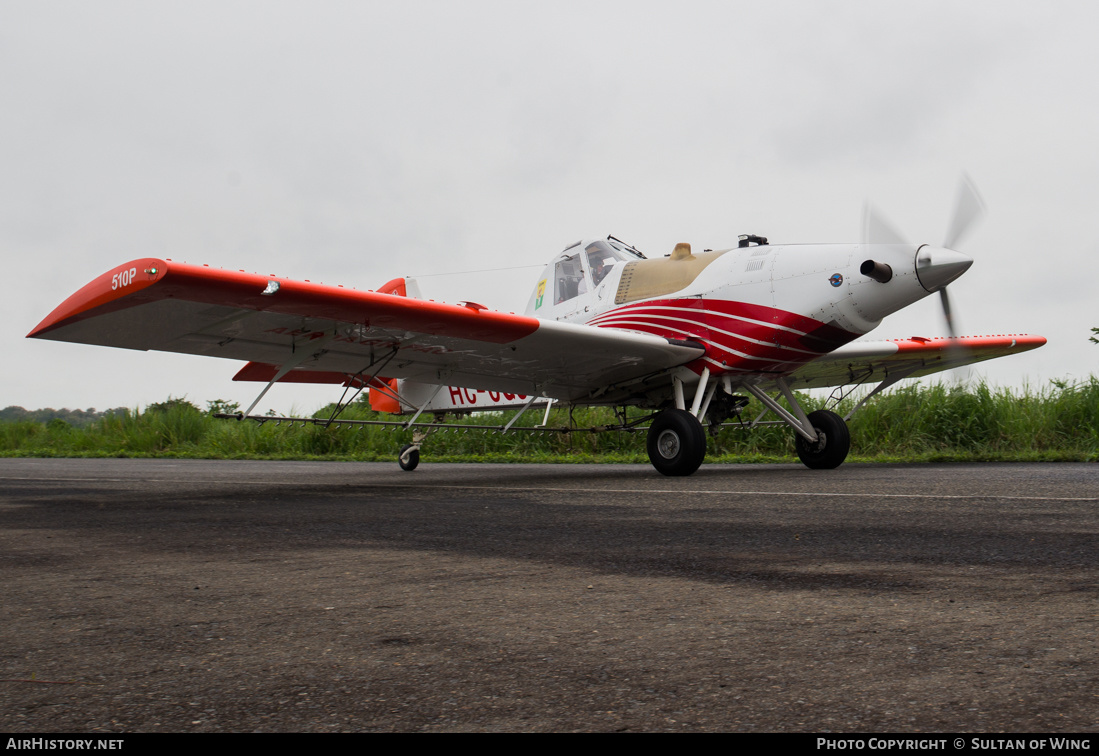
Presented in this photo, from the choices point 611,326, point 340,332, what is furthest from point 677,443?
point 340,332

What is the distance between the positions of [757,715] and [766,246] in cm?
781

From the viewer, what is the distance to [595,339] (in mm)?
8219

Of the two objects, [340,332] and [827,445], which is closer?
[340,332]

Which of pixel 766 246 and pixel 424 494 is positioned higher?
pixel 766 246

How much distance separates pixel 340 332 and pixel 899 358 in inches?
280

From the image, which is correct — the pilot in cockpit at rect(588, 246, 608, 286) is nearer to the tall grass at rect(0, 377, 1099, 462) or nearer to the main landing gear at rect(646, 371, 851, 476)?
the main landing gear at rect(646, 371, 851, 476)

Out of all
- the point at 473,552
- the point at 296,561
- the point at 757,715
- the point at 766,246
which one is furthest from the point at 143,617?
the point at 766,246

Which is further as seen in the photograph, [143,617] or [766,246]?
[766,246]

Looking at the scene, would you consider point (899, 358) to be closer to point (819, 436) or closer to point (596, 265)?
point (819, 436)

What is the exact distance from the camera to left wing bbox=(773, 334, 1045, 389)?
10.4 m

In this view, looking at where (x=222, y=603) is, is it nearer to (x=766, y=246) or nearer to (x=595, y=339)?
(x=595, y=339)

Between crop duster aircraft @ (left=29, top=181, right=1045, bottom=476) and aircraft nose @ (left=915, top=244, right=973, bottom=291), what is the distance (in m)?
0.01

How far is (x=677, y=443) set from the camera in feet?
26.3

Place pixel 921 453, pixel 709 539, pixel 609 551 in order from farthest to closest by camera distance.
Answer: pixel 921 453 → pixel 709 539 → pixel 609 551
